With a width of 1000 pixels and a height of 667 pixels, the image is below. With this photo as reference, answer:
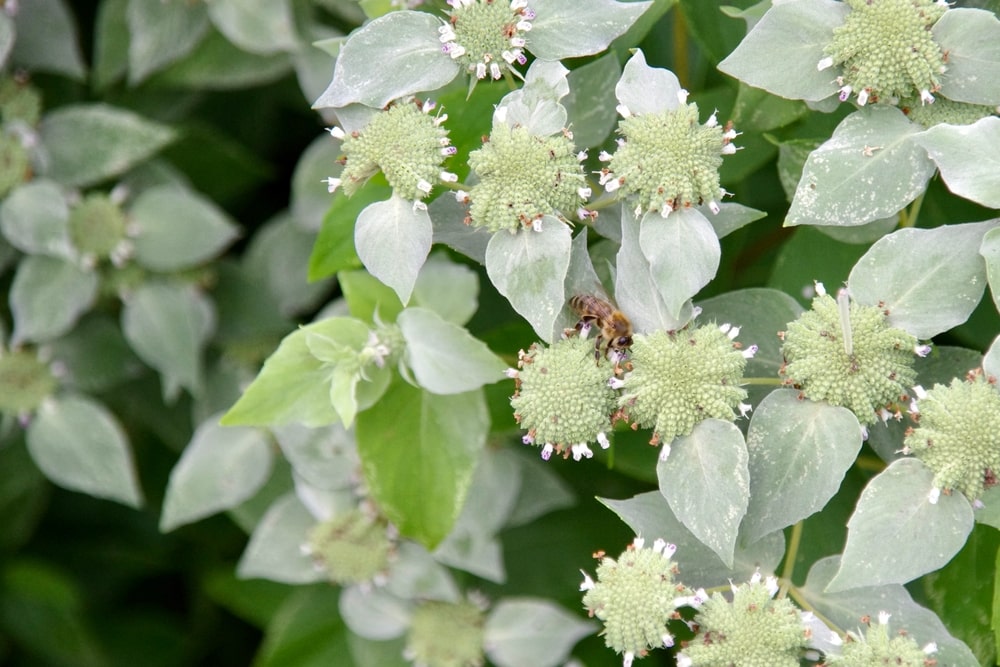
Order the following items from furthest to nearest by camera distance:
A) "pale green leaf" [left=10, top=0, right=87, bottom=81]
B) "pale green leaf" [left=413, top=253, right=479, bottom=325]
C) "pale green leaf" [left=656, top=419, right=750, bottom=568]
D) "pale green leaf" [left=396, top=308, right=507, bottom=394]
Answer: 1. "pale green leaf" [left=10, top=0, right=87, bottom=81]
2. "pale green leaf" [left=413, top=253, right=479, bottom=325]
3. "pale green leaf" [left=396, top=308, right=507, bottom=394]
4. "pale green leaf" [left=656, top=419, right=750, bottom=568]

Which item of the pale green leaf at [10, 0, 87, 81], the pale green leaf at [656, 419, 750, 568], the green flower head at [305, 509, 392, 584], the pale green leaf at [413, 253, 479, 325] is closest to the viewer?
the pale green leaf at [656, 419, 750, 568]

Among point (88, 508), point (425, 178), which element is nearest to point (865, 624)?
point (425, 178)

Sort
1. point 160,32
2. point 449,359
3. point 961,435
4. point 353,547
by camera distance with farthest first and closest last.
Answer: point 160,32 → point 353,547 → point 449,359 → point 961,435

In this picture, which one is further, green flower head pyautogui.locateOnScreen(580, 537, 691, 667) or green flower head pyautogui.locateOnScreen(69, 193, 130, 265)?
green flower head pyautogui.locateOnScreen(69, 193, 130, 265)

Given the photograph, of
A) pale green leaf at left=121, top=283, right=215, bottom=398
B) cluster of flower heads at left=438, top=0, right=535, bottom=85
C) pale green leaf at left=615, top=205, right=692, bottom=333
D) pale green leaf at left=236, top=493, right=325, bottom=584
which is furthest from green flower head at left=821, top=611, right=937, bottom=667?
pale green leaf at left=121, top=283, right=215, bottom=398

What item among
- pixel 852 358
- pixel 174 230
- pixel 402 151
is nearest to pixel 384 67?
pixel 402 151

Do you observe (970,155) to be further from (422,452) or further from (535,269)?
(422,452)

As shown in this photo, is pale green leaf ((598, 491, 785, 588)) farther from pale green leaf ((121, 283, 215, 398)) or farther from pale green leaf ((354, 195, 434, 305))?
pale green leaf ((121, 283, 215, 398))
